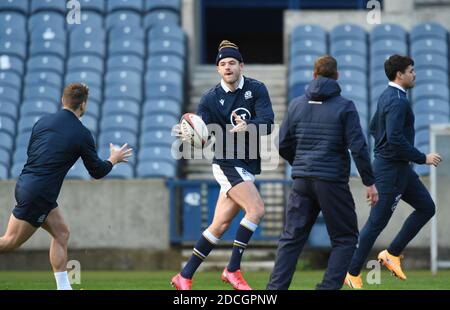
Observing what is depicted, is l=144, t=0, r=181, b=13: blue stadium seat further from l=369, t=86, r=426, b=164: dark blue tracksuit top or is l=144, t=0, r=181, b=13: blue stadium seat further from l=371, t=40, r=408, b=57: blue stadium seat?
l=369, t=86, r=426, b=164: dark blue tracksuit top

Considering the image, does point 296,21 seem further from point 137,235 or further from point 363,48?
point 137,235

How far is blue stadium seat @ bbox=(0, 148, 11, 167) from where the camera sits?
1841 centimetres

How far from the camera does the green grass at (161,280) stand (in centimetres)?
1209

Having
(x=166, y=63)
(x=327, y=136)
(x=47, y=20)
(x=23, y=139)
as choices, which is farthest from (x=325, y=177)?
(x=47, y=20)

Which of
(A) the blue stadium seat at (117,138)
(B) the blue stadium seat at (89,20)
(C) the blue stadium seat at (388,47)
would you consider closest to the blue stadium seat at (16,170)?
(A) the blue stadium seat at (117,138)

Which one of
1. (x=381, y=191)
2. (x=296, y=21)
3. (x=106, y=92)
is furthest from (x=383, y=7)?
(x=381, y=191)

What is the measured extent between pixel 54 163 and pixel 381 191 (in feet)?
11.2

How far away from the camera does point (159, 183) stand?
664 inches

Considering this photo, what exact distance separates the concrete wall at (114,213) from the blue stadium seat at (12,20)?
224 inches

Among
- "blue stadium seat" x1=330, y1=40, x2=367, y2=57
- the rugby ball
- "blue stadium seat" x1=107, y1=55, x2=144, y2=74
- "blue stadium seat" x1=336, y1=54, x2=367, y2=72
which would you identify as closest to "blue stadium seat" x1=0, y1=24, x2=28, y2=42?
"blue stadium seat" x1=107, y1=55, x2=144, y2=74

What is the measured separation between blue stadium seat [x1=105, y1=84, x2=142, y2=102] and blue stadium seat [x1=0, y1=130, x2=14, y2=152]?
1935 mm

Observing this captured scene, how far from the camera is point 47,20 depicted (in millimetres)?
21719

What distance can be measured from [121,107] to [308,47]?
380 cm
